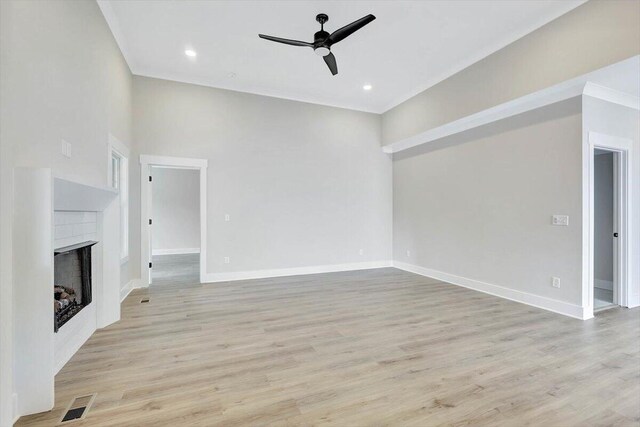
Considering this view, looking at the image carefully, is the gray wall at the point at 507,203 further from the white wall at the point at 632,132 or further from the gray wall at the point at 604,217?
the gray wall at the point at 604,217

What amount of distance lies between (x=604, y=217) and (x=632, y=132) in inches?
61.3

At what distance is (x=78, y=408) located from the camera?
190 centimetres

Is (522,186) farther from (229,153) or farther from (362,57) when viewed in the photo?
(229,153)

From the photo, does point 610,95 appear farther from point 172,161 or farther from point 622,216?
point 172,161

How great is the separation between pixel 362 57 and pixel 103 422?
16.2ft

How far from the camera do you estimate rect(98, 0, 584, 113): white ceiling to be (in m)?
3.35

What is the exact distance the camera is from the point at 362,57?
446 cm

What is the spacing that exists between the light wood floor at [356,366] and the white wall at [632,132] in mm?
727

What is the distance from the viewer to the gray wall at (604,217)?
16.0 ft

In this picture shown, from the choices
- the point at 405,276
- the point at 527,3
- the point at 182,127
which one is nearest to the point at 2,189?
the point at 182,127

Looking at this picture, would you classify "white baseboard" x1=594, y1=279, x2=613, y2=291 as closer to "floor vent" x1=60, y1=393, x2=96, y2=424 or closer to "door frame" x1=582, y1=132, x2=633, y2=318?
"door frame" x1=582, y1=132, x2=633, y2=318

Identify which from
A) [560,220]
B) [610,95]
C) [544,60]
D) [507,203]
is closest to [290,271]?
[507,203]

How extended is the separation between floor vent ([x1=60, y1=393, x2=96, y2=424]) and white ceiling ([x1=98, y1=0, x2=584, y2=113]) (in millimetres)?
3855

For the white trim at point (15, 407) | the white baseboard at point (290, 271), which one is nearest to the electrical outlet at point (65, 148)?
the white trim at point (15, 407)
